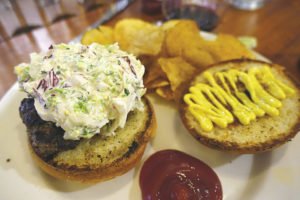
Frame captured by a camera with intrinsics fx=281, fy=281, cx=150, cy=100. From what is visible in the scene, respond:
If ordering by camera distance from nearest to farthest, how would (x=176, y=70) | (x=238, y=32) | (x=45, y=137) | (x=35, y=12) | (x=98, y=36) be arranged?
(x=45, y=137)
(x=176, y=70)
(x=98, y=36)
(x=238, y=32)
(x=35, y=12)

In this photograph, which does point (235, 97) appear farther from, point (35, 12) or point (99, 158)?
point (35, 12)

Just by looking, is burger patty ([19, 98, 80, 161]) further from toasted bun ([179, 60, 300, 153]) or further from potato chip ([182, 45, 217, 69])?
potato chip ([182, 45, 217, 69])

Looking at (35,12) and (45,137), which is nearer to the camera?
(45,137)

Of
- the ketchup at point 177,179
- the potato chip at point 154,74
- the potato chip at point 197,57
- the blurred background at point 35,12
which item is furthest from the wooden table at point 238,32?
the ketchup at point 177,179

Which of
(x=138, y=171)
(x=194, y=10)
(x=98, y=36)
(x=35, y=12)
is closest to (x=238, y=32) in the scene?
(x=194, y=10)

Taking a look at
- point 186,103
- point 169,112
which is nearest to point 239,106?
point 186,103

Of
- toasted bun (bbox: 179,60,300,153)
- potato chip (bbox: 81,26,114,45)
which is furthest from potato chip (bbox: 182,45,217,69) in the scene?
potato chip (bbox: 81,26,114,45)
